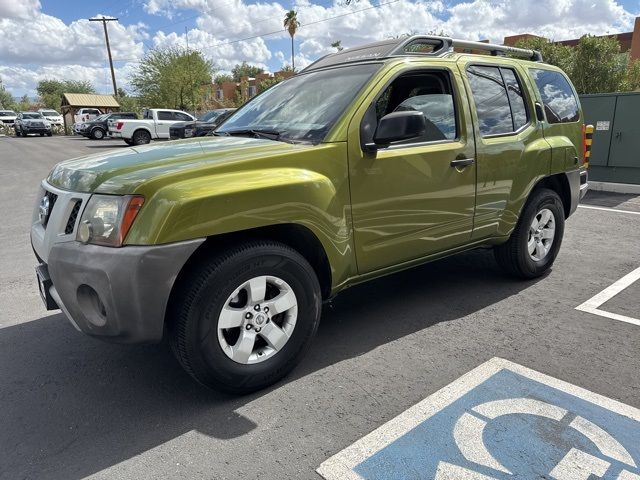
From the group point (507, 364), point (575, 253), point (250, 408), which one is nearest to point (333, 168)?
point (250, 408)

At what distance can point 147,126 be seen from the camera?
22734mm

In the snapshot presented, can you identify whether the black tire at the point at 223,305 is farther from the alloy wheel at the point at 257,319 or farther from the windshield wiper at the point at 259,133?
the windshield wiper at the point at 259,133

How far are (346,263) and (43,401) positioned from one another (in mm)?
1918

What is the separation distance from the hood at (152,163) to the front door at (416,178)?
493 millimetres

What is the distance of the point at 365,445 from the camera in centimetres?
243

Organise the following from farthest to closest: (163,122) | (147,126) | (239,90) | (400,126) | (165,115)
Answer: (239,90)
(165,115)
(163,122)
(147,126)
(400,126)

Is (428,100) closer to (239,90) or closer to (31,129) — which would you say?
(31,129)

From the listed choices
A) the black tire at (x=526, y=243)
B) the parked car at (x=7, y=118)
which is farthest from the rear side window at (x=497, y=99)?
the parked car at (x=7, y=118)

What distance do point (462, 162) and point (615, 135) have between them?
25.9 feet

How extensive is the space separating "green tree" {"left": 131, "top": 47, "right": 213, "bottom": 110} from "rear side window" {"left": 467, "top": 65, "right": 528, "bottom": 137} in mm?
38434

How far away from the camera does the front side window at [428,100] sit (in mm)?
3639

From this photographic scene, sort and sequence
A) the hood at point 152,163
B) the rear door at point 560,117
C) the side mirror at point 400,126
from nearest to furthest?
the hood at point 152,163, the side mirror at point 400,126, the rear door at point 560,117

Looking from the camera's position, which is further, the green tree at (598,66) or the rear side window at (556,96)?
the green tree at (598,66)

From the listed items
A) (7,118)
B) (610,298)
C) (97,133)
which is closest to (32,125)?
(97,133)
